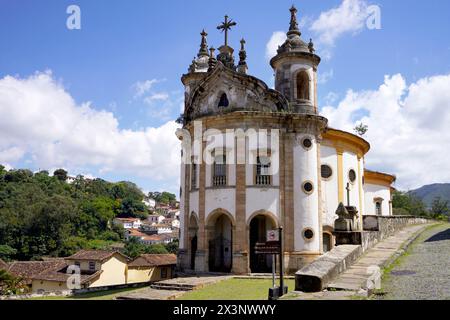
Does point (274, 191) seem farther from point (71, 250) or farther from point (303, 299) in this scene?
point (71, 250)

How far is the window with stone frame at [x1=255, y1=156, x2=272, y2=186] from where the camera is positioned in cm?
2325

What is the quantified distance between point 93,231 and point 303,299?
96.9 metres

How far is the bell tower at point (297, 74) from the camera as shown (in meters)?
24.8

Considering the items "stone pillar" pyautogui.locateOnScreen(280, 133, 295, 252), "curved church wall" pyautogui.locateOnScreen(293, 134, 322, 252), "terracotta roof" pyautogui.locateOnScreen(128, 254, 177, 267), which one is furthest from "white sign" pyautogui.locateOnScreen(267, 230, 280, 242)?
"terracotta roof" pyautogui.locateOnScreen(128, 254, 177, 267)

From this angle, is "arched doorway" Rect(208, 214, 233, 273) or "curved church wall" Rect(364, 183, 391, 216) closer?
"arched doorway" Rect(208, 214, 233, 273)

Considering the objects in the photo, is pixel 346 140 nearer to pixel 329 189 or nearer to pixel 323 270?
pixel 329 189

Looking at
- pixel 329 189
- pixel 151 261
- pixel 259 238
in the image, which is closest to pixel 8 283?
pixel 151 261

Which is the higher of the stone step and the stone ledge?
the stone ledge

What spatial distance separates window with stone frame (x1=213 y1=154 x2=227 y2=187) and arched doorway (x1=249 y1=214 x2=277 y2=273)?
108 inches

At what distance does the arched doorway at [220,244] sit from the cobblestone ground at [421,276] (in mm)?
10957

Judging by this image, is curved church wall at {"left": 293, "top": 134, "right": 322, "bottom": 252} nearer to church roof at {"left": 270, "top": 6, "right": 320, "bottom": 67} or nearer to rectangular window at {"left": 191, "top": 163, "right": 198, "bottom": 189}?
church roof at {"left": 270, "top": 6, "right": 320, "bottom": 67}

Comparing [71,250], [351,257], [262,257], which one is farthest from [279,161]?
[71,250]

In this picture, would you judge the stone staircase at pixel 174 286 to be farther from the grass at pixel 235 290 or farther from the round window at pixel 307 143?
the round window at pixel 307 143

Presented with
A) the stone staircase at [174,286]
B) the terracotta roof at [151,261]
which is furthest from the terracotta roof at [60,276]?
the stone staircase at [174,286]
